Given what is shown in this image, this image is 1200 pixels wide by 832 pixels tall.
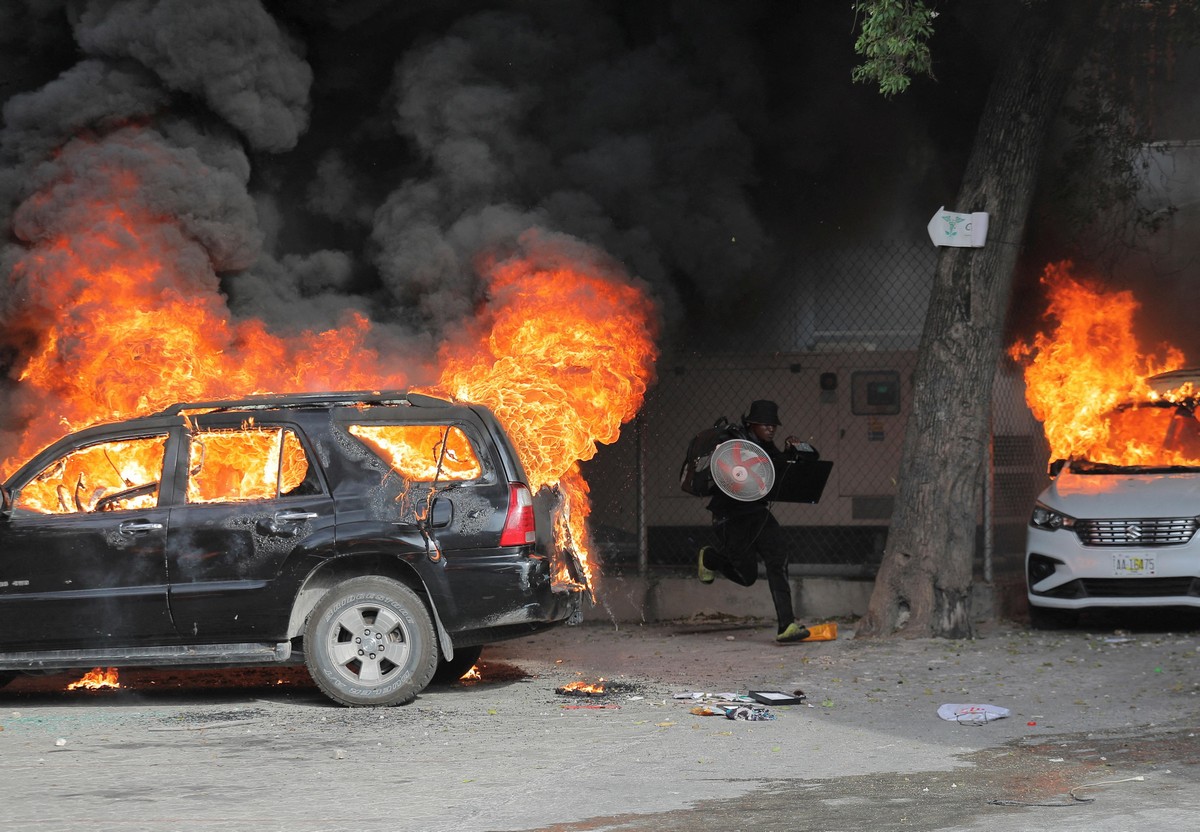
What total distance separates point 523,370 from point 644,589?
115 inches

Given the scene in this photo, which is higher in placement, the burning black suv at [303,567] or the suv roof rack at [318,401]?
the suv roof rack at [318,401]

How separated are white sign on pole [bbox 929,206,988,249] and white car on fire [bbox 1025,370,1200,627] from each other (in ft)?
6.73

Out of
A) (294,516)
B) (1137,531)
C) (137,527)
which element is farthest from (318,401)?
(1137,531)

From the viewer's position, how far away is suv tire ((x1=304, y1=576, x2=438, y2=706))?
842 centimetres

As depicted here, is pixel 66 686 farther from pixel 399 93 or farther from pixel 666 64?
pixel 666 64

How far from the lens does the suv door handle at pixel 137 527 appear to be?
27.8ft

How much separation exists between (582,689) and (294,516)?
2061mm

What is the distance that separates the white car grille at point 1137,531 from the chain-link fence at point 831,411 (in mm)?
2452

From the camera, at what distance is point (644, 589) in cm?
1263

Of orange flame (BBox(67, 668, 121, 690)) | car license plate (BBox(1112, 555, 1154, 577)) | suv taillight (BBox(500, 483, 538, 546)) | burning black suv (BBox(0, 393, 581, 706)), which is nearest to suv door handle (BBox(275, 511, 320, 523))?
burning black suv (BBox(0, 393, 581, 706))

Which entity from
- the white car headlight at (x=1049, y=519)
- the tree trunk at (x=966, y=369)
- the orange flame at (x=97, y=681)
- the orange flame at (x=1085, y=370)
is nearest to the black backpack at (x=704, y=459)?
the tree trunk at (x=966, y=369)

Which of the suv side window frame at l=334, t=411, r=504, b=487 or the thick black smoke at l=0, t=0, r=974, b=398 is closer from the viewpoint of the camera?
the suv side window frame at l=334, t=411, r=504, b=487

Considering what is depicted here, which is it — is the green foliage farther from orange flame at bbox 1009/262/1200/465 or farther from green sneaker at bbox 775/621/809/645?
orange flame at bbox 1009/262/1200/465

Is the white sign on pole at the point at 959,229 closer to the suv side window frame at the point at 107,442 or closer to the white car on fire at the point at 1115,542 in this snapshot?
the white car on fire at the point at 1115,542
